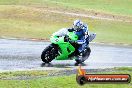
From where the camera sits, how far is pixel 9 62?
18.8m

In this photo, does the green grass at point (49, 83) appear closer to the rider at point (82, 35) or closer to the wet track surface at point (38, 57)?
the wet track surface at point (38, 57)

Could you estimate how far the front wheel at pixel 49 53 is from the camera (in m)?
19.3

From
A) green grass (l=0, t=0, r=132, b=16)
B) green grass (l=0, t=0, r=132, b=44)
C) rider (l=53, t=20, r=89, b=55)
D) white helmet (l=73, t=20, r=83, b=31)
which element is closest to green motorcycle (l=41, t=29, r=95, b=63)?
rider (l=53, t=20, r=89, b=55)

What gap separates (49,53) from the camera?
19.3 meters

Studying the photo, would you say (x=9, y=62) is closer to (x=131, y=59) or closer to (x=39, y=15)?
(x=131, y=59)

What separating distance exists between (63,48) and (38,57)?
1592mm

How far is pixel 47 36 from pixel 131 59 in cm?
983

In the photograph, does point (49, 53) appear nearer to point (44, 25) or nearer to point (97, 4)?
point (44, 25)

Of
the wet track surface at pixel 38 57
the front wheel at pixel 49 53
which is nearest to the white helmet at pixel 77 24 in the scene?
the front wheel at pixel 49 53

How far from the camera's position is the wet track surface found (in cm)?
1856

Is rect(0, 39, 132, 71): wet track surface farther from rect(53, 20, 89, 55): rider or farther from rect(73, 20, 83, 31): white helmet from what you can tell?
rect(73, 20, 83, 31): white helmet

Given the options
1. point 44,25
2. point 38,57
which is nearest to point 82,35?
point 38,57

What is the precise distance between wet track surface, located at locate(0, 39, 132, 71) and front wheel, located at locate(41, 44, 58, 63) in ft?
0.71

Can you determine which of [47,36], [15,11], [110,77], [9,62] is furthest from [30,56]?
[15,11]
